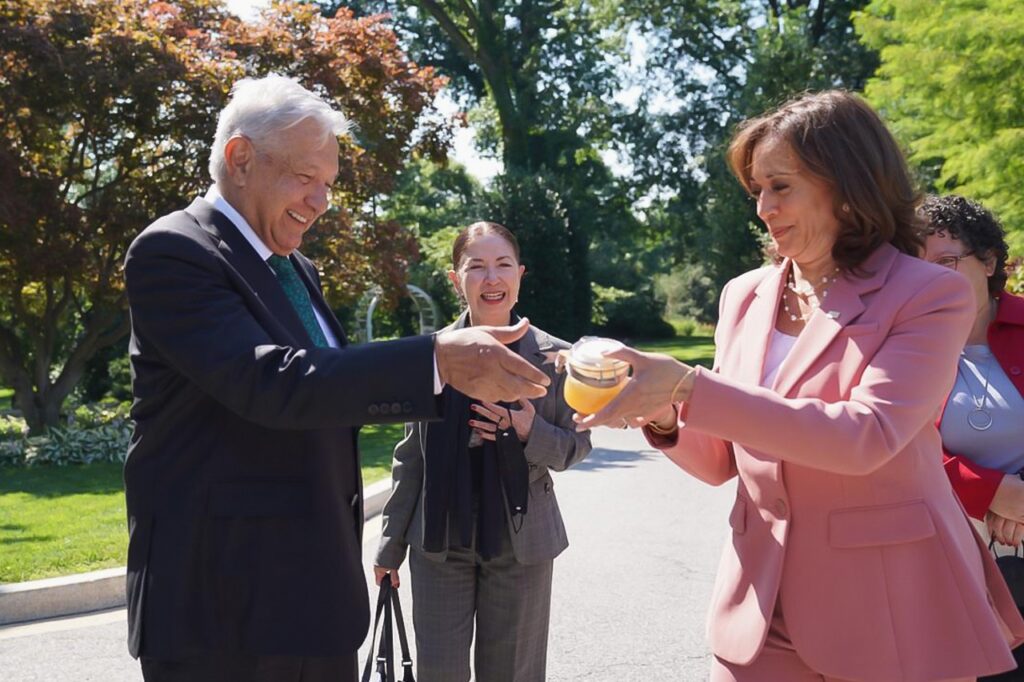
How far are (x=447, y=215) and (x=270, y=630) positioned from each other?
36565 mm

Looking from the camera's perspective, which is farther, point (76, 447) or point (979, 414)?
point (76, 447)

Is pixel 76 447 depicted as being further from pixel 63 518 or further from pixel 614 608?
pixel 614 608

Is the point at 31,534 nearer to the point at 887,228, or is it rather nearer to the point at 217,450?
the point at 217,450

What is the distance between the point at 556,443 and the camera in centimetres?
387

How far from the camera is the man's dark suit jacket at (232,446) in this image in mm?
2234

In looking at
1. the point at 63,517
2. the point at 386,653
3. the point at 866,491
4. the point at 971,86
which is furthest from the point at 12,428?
the point at 866,491

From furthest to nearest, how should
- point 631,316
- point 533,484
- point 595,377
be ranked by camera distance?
point 631,316
point 533,484
point 595,377

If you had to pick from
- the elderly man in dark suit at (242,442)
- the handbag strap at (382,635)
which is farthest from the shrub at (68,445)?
the elderly man in dark suit at (242,442)

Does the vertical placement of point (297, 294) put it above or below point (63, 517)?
above

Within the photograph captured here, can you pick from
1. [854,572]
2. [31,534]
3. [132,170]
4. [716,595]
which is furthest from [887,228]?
[132,170]

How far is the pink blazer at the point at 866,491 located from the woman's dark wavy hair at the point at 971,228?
1023 mm

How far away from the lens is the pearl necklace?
2641 mm

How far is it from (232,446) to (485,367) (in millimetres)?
620

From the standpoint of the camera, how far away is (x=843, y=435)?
2262mm
